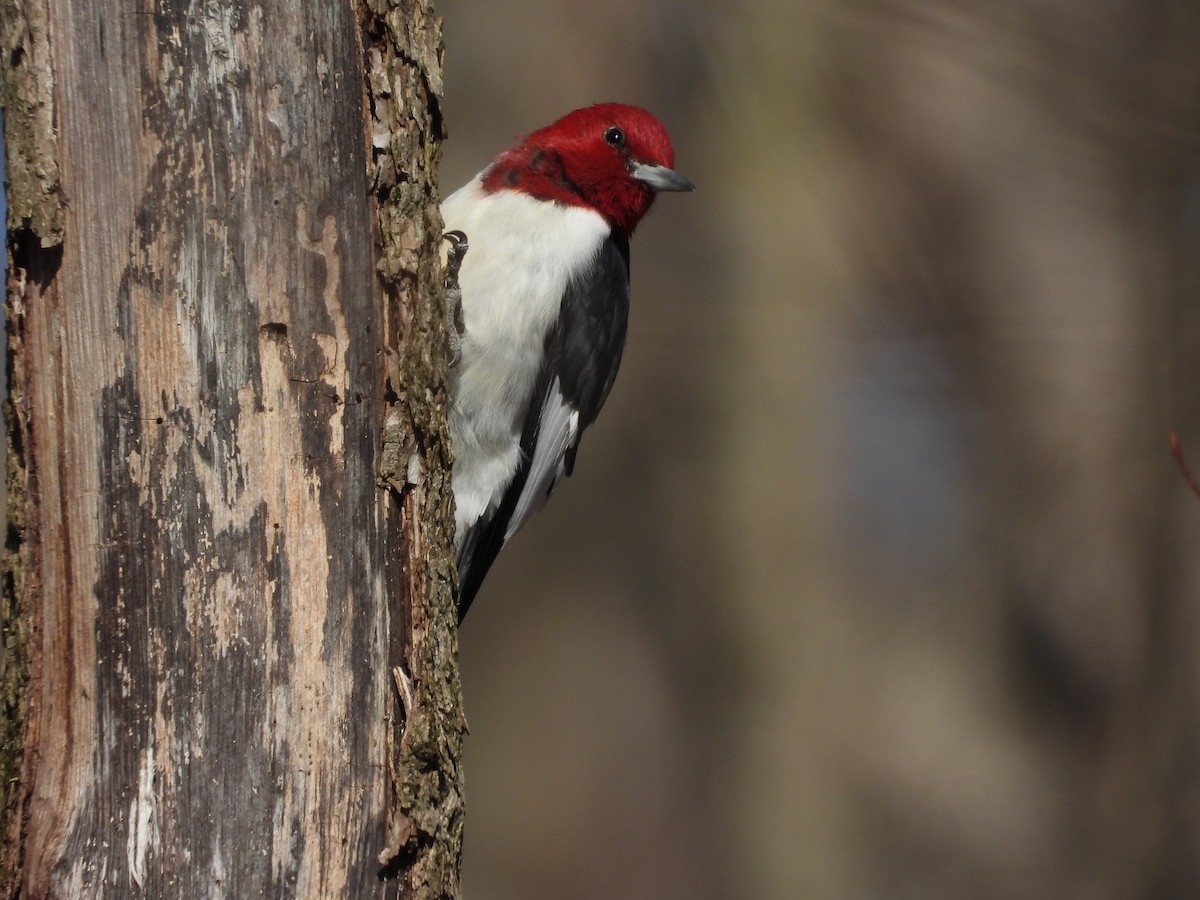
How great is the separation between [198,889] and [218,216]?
1087 mm

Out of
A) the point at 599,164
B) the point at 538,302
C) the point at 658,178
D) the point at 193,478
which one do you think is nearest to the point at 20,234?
the point at 193,478

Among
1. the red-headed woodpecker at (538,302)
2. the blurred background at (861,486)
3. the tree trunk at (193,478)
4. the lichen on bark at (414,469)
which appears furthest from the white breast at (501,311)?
the blurred background at (861,486)

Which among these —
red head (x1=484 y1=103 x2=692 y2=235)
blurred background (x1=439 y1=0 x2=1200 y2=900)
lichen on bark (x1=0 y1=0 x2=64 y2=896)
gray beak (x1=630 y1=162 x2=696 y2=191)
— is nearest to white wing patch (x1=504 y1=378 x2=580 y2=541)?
red head (x1=484 y1=103 x2=692 y2=235)

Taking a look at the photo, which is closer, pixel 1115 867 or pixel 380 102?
pixel 380 102

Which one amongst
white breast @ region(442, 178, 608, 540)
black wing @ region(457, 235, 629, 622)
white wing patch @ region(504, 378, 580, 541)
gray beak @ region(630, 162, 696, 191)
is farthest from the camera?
gray beak @ region(630, 162, 696, 191)

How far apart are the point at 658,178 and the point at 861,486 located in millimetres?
3571

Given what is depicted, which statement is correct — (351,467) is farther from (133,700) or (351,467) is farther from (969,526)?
(969,526)

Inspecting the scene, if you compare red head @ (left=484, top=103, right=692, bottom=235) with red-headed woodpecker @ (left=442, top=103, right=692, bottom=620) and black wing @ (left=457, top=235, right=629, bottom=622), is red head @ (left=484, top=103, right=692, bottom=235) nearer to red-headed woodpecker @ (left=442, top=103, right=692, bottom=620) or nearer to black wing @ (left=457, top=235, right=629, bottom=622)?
red-headed woodpecker @ (left=442, top=103, right=692, bottom=620)

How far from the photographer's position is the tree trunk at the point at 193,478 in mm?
1899

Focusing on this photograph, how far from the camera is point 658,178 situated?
11.7 feet

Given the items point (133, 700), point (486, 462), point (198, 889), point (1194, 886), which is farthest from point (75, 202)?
point (1194, 886)

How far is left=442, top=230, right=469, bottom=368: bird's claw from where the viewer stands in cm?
297

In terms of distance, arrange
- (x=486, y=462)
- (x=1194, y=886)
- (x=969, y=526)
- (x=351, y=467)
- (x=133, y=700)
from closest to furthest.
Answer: (x=133, y=700) → (x=351, y=467) → (x=486, y=462) → (x=1194, y=886) → (x=969, y=526)

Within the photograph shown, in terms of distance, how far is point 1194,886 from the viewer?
5.53 meters
